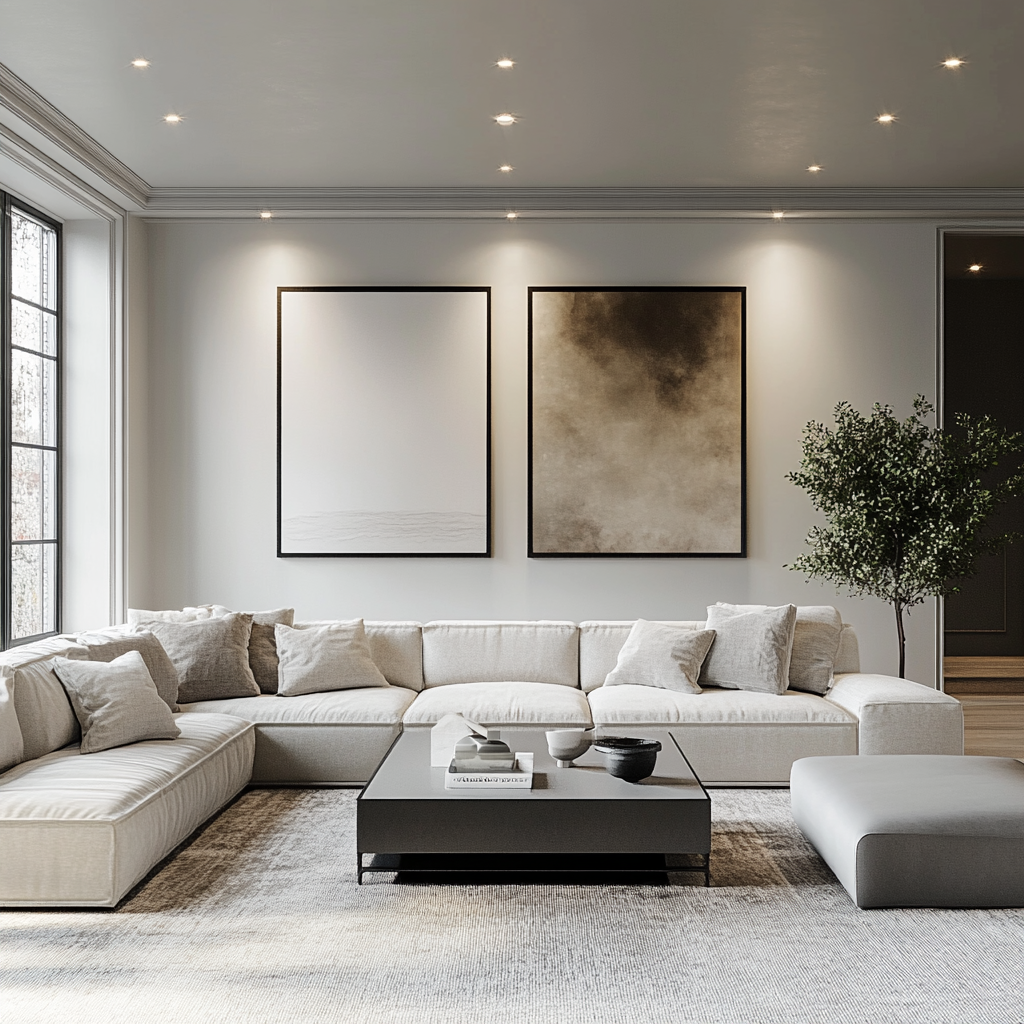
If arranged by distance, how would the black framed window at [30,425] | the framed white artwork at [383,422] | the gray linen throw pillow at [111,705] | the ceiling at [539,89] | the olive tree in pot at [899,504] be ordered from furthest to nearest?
the framed white artwork at [383,422] → the black framed window at [30,425] → the olive tree in pot at [899,504] → the ceiling at [539,89] → the gray linen throw pillow at [111,705]

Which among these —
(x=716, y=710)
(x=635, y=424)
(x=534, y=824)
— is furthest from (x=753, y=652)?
(x=534, y=824)

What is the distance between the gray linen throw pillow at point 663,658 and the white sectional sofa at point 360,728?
3.0 inches

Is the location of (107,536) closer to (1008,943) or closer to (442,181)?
(442,181)

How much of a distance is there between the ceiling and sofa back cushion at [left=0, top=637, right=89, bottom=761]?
7.80ft

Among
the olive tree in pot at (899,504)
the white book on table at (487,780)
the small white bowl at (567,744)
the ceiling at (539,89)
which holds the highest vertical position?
the ceiling at (539,89)

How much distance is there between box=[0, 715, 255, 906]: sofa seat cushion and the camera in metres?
2.86

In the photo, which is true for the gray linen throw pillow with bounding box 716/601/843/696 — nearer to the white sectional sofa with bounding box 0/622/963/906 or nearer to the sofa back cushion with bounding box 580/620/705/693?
the white sectional sofa with bounding box 0/622/963/906

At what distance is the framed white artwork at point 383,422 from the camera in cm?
582

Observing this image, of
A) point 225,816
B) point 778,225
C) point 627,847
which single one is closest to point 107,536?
point 225,816

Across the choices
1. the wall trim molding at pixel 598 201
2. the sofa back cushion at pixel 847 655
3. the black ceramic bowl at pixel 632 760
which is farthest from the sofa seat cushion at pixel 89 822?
the wall trim molding at pixel 598 201

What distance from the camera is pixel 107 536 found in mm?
5594

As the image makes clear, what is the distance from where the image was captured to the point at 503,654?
5.02 m

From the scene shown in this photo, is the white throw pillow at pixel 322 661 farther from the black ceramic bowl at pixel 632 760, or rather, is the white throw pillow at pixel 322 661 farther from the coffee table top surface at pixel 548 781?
the black ceramic bowl at pixel 632 760

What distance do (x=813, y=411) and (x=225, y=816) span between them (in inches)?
153
